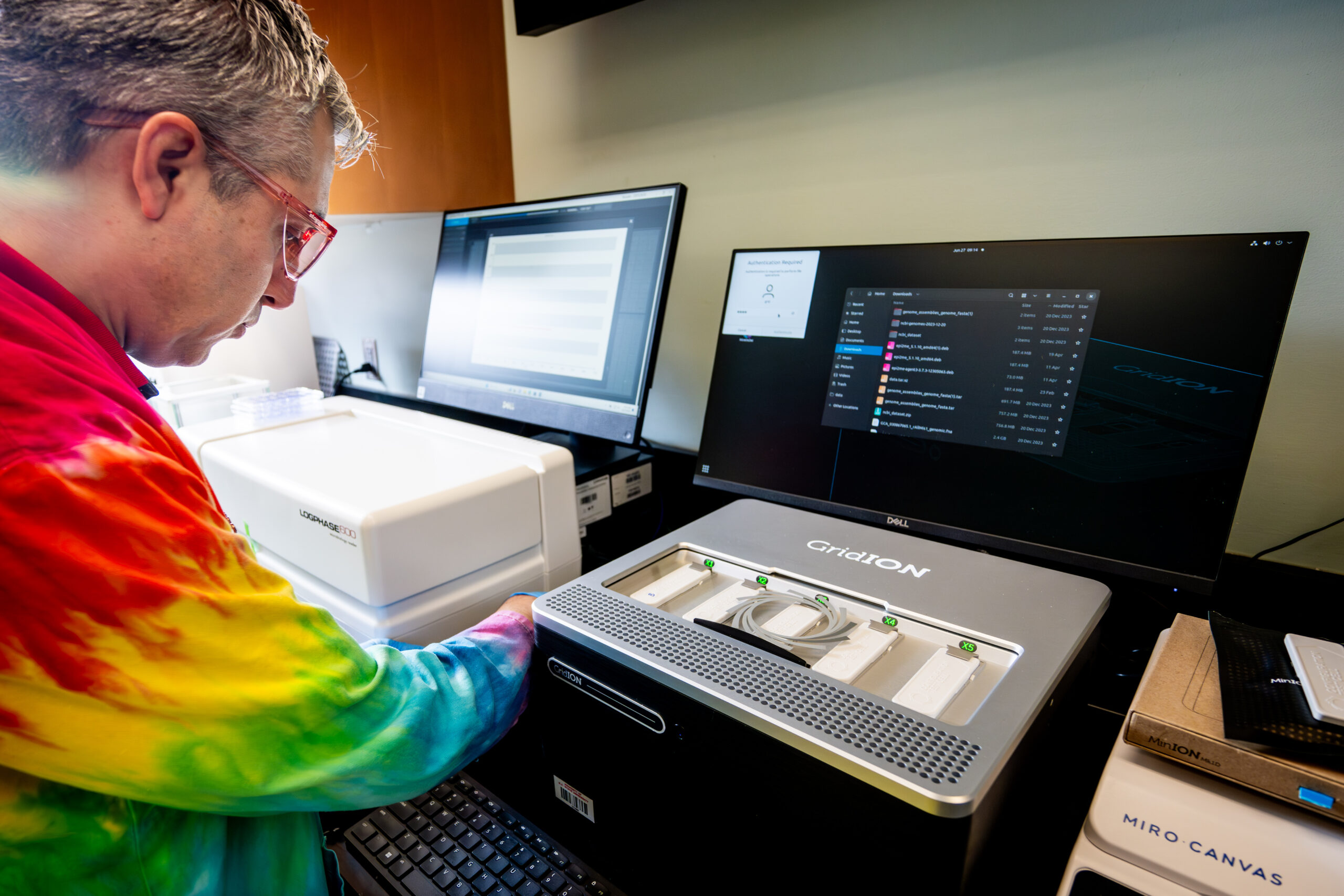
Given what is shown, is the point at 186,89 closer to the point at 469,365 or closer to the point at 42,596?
the point at 42,596

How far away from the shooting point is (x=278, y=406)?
1.07m

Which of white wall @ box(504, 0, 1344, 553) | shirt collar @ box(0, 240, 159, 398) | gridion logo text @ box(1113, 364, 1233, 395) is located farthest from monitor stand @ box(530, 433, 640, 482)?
gridion logo text @ box(1113, 364, 1233, 395)

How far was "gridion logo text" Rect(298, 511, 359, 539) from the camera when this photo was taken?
0.68 meters

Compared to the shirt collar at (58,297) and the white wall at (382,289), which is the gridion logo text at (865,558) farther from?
the white wall at (382,289)

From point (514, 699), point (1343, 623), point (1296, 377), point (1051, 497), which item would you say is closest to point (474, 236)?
point (514, 699)

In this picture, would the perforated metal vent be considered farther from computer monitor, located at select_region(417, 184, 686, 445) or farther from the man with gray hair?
computer monitor, located at select_region(417, 184, 686, 445)

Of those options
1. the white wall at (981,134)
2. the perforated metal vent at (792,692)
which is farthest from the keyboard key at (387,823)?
the white wall at (981,134)

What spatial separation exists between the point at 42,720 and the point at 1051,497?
80cm

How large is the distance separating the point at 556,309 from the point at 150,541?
0.72 metres

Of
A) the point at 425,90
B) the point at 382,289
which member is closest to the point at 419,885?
the point at 425,90

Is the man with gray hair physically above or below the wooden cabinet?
below

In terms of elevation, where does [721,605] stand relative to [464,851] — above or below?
above

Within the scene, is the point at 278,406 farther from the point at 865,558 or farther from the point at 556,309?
the point at 865,558

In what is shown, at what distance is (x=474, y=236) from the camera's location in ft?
3.86
